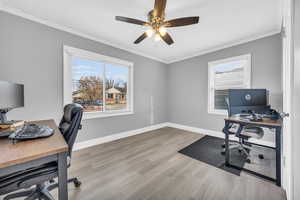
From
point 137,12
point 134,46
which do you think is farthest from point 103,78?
point 137,12

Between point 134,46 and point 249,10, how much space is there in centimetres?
245

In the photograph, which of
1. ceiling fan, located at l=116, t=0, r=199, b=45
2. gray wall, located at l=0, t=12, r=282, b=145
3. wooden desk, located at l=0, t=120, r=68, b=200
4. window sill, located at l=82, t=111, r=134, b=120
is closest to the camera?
wooden desk, located at l=0, t=120, r=68, b=200

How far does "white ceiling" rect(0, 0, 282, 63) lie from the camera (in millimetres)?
1819

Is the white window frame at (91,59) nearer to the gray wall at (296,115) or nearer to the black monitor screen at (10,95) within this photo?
the black monitor screen at (10,95)

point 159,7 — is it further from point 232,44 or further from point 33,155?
point 232,44

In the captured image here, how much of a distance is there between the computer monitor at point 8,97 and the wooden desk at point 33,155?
0.68 metres

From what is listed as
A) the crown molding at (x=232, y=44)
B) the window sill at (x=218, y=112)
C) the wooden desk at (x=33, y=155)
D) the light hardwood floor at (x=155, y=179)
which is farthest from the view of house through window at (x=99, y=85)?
the window sill at (x=218, y=112)

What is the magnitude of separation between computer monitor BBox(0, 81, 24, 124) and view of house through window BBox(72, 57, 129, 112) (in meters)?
0.95

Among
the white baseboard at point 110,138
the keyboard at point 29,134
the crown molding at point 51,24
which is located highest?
the crown molding at point 51,24

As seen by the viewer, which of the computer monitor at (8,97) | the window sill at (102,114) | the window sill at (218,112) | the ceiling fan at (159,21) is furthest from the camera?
the window sill at (218,112)

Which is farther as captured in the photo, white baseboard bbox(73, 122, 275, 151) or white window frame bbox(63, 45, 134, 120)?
white baseboard bbox(73, 122, 275, 151)

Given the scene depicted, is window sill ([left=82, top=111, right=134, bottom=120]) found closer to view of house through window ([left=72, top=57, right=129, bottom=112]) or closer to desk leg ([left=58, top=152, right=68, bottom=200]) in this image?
view of house through window ([left=72, top=57, right=129, bottom=112])

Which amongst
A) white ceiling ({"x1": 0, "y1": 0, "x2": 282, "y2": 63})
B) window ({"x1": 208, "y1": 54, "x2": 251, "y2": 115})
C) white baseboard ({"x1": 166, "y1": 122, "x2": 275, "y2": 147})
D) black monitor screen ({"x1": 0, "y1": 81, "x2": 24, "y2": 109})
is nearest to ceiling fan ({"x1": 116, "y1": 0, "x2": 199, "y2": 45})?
white ceiling ({"x1": 0, "y1": 0, "x2": 282, "y2": 63})

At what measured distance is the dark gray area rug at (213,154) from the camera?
2033 mm
